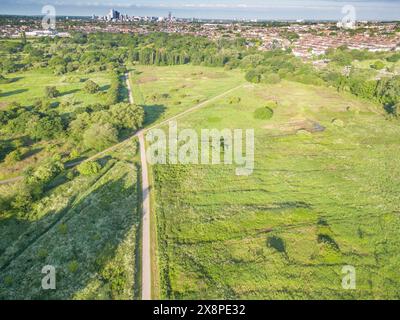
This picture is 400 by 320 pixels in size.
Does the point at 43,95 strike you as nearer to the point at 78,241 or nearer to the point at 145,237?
the point at 78,241

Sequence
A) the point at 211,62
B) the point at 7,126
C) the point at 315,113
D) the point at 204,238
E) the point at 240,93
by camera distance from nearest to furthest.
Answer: the point at 204,238
the point at 7,126
the point at 315,113
the point at 240,93
the point at 211,62

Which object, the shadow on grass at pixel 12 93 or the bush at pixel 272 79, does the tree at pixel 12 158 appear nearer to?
the shadow on grass at pixel 12 93

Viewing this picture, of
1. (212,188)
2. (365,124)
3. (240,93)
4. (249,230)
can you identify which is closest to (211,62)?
(240,93)

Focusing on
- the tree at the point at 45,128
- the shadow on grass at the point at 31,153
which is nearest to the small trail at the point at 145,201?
the shadow on grass at the point at 31,153

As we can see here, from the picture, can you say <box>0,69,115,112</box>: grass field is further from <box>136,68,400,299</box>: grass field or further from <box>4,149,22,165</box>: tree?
<box>136,68,400,299</box>: grass field

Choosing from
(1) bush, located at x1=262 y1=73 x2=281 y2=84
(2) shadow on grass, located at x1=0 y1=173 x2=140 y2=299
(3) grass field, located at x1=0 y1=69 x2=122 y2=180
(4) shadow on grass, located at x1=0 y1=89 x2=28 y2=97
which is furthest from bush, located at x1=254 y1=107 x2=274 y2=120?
(4) shadow on grass, located at x1=0 y1=89 x2=28 y2=97

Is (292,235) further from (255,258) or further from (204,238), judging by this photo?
(204,238)

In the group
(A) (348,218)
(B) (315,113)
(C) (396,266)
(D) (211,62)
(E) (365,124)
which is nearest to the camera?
(C) (396,266)
